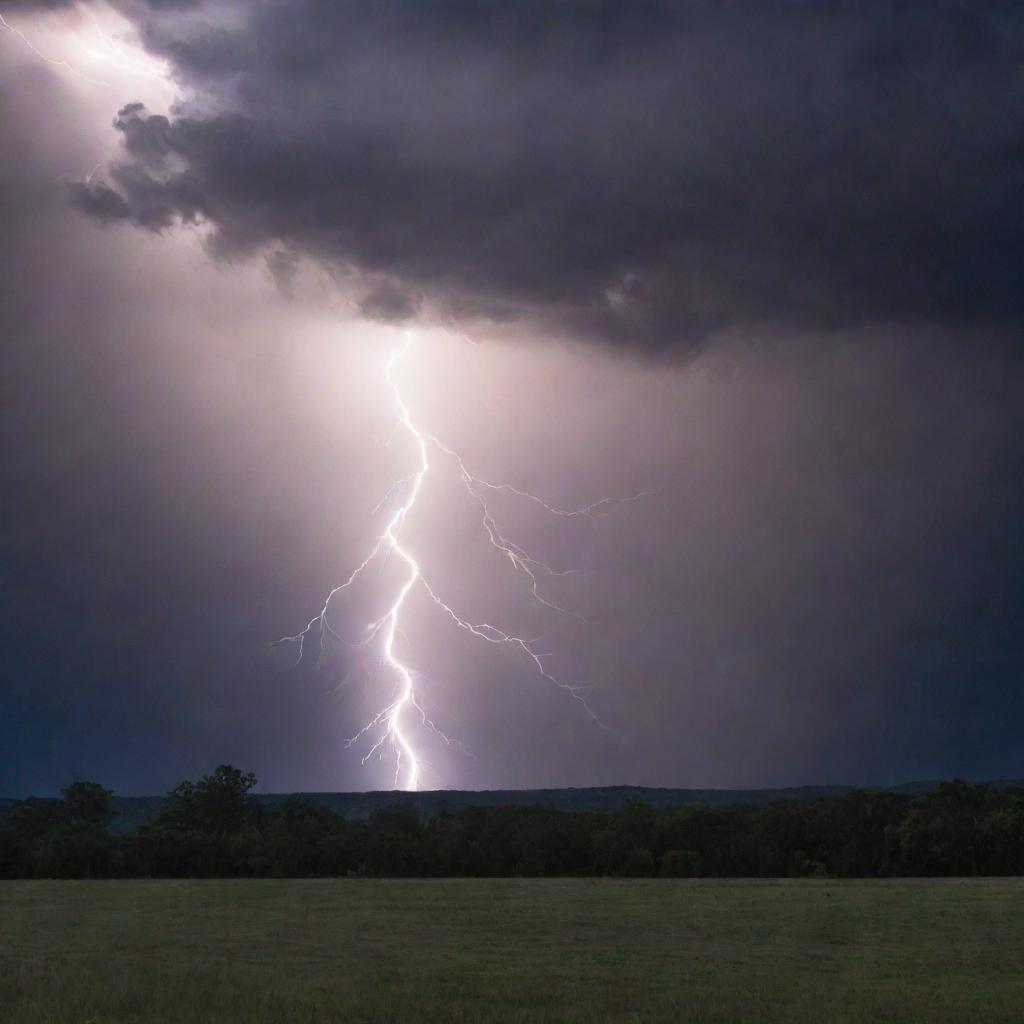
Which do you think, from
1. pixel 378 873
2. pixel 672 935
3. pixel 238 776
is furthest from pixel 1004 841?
pixel 238 776

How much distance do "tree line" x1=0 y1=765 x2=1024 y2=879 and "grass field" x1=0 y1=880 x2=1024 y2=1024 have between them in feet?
62.1

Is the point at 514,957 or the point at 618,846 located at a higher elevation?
the point at 618,846

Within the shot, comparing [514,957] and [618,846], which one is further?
[618,846]

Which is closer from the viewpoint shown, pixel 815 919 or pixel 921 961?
pixel 921 961

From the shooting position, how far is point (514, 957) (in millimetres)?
20484

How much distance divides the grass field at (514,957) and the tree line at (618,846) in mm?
18913

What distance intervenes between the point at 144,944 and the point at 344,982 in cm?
708

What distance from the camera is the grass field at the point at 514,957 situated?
1495 centimetres

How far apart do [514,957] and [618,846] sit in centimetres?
3687

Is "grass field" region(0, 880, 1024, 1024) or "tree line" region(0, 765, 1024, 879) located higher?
"tree line" region(0, 765, 1024, 879)

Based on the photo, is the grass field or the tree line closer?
the grass field

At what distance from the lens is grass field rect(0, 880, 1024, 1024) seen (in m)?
15.0

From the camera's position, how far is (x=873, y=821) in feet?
189

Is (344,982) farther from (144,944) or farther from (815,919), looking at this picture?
(815,919)
